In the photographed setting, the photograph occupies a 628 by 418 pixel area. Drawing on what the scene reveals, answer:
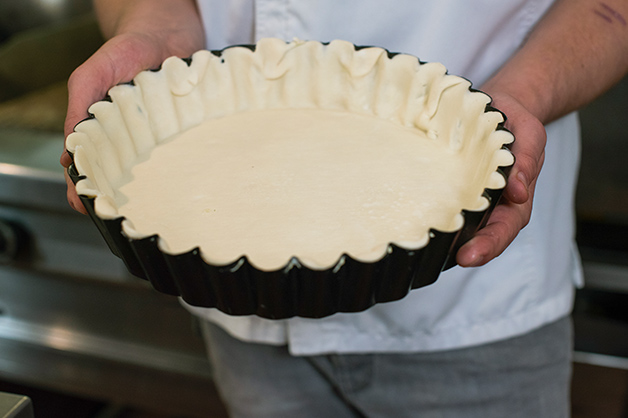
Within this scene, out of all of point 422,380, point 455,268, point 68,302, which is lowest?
point 68,302

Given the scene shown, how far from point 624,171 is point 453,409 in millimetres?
576

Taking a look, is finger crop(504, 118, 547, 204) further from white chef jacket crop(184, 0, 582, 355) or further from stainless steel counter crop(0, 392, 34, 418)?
stainless steel counter crop(0, 392, 34, 418)

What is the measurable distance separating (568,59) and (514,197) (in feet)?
0.95

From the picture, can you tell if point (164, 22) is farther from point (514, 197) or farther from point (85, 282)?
point (85, 282)

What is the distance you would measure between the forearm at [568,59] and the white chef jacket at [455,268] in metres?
0.05

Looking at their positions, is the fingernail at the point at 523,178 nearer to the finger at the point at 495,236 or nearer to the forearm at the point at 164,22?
the finger at the point at 495,236

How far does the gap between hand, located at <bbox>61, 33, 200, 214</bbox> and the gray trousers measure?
0.45m

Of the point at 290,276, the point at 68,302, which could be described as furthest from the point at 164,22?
the point at 68,302

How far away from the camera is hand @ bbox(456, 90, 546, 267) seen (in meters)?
0.46

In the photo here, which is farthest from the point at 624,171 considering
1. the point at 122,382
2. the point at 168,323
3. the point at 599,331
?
the point at 122,382

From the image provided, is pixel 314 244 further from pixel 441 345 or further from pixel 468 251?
pixel 441 345

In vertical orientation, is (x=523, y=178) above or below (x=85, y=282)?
above

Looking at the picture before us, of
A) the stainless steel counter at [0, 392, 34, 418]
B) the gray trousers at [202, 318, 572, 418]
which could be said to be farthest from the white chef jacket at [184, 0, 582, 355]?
the stainless steel counter at [0, 392, 34, 418]

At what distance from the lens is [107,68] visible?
0.64 metres
